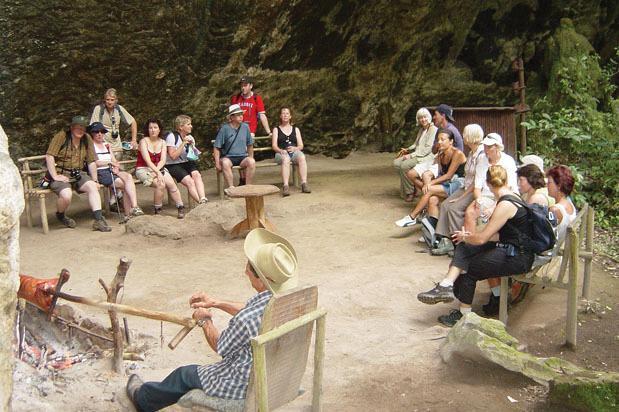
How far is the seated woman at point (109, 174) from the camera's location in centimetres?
939

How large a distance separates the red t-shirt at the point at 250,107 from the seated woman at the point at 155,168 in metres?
1.87

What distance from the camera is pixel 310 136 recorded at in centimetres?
1375

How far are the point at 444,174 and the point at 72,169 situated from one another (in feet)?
14.1

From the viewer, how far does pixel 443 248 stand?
777cm

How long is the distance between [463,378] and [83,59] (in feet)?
25.8

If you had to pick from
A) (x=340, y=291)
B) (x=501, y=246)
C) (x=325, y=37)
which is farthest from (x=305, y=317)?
(x=325, y=37)

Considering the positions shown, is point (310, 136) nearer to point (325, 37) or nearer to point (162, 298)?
point (325, 37)

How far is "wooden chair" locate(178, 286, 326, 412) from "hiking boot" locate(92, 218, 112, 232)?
525cm

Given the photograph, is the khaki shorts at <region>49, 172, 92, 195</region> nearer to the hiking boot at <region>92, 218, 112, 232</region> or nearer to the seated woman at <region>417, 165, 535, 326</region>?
the hiking boot at <region>92, 218, 112, 232</region>

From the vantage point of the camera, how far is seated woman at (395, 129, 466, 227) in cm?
845

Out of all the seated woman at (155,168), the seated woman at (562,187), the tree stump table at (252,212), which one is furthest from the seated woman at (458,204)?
the seated woman at (155,168)

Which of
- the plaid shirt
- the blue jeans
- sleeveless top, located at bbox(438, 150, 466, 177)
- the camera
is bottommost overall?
the blue jeans

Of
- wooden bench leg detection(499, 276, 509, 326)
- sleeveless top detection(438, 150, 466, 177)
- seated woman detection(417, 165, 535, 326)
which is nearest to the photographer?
seated woman detection(417, 165, 535, 326)

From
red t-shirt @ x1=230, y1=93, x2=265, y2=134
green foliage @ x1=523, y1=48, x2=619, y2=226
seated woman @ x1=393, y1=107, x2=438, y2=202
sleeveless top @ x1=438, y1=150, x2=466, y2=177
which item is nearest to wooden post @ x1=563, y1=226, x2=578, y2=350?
sleeveless top @ x1=438, y1=150, x2=466, y2=177
